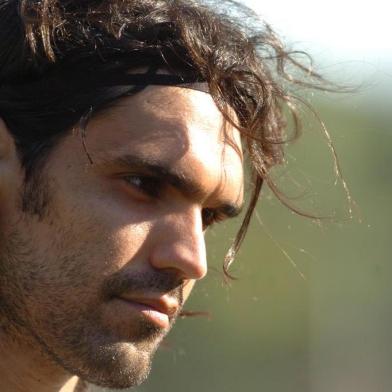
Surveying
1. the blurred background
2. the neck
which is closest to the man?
the neck

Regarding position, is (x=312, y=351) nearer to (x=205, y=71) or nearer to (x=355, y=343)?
(x=355, y=343)

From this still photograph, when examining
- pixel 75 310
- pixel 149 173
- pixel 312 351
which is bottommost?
pixel 312 351

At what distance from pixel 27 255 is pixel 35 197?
→ 166 millimetres

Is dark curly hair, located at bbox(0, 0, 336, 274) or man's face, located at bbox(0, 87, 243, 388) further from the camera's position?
dark curly hair, located at bbox(0, 0, 336, 274)

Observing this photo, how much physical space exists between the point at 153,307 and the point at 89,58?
765mm

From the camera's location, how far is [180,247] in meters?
2.90

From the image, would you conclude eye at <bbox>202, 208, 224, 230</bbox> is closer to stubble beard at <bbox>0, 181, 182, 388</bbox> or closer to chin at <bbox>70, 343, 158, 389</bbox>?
stubble beard at <bbox>0, 181, 182, 388</bbox>

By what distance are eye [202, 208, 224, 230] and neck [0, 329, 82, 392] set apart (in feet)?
2.10

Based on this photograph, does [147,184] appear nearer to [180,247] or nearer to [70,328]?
[180,247]

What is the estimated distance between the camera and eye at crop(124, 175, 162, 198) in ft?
9.67

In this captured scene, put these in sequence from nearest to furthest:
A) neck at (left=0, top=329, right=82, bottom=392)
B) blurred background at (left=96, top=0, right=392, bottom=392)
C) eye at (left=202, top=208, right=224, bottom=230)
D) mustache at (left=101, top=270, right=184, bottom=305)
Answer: mustache at (left=101, top=270, right=184, bottom=305) → neck at (left=0, top=329, right=82, bottom=392) → eye at (left=202, top=208, right=224, bottom=230) → blurred background at (left=96, top=0, right=392, bottom=392)

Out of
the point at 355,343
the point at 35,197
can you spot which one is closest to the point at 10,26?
the point at 35,197

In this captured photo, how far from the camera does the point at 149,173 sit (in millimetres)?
2932

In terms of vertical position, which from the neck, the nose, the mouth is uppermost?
the nose
